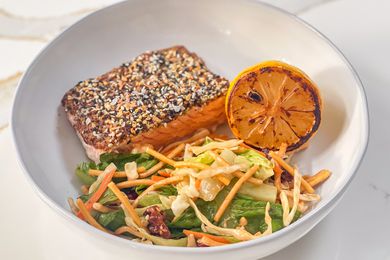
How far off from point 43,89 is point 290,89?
1199 mm

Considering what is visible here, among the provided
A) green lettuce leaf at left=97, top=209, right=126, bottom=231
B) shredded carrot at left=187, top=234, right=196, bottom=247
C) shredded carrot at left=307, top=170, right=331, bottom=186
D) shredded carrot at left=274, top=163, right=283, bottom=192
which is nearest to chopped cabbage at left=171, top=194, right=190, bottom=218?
shredded carrot at left=187, top=234, right=196, bottom=247

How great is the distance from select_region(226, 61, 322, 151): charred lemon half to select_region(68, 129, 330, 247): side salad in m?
0.12

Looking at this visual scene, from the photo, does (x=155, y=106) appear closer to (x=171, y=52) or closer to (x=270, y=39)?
(x=171, y=52)

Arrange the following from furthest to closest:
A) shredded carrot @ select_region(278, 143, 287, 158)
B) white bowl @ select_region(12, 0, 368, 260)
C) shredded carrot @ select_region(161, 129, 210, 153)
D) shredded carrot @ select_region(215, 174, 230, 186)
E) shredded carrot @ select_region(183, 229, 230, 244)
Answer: shredded carrot @ select_region(161, 129, 210, 153) → shredded carrot @ select_region(278, 143, 287, 158) → shredded carrot @ select_region(215, 174, 230, 186) → shredded carrot @ select_region(183, 229, 230, 244) → white bowl @ select_region(12, 0, 368, 260)

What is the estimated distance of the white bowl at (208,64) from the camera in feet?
6.73

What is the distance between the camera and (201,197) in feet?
7.40

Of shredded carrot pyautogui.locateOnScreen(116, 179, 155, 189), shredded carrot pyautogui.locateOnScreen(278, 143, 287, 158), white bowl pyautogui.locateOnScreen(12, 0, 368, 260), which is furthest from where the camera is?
shredded carrot pyautogui.locateOnScreen(278, 143, 287, 158)

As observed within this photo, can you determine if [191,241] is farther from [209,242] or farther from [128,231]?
[128,231]

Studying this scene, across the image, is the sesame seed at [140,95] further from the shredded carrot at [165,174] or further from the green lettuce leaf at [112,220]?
the green lettuce leaf at [112,220]

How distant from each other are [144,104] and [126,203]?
0.57 metres

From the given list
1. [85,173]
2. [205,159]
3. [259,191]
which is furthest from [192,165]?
[85,173]

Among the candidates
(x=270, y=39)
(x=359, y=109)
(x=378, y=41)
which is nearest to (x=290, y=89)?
(x=359, y=109)

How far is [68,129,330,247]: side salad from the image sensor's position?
7.25 feet

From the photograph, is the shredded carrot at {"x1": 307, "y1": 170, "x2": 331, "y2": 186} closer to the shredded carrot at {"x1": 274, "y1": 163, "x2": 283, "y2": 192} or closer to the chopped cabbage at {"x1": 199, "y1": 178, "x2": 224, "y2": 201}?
the shredded carrot at {"x1": 274, "y1": 163, "x2": 283, "y2": 192}
